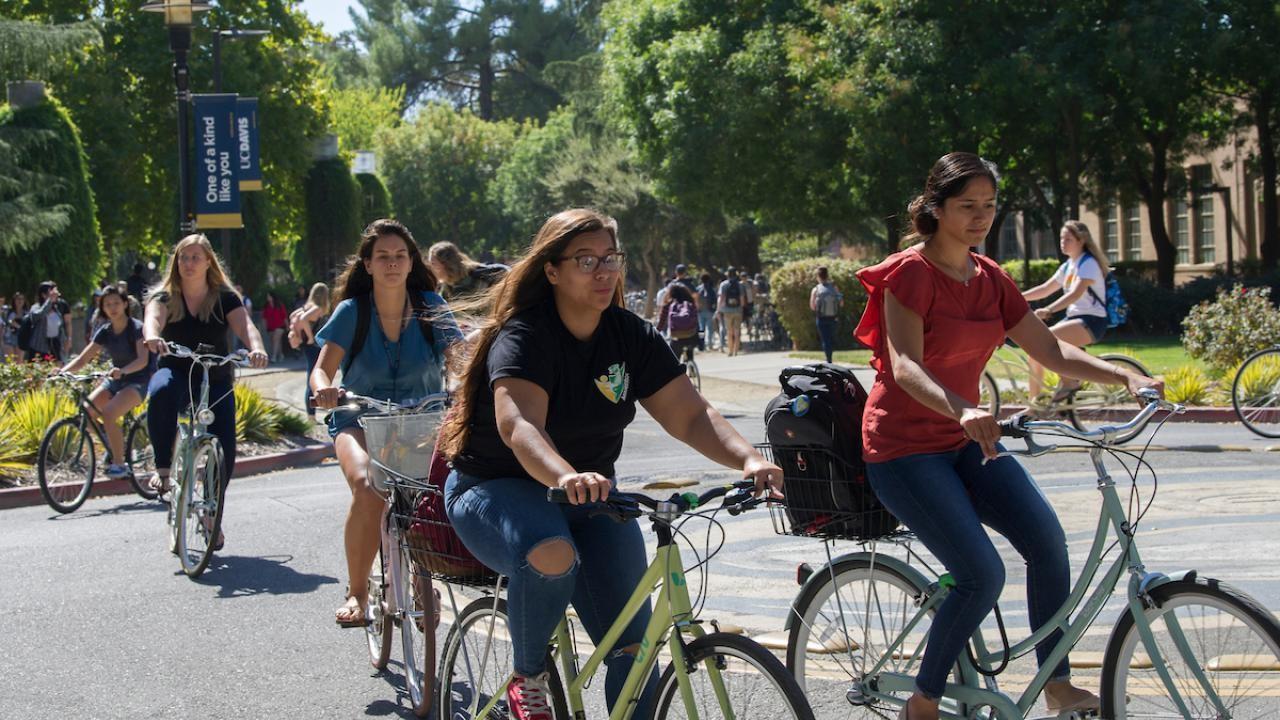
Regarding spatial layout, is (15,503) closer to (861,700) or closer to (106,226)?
(861,700)

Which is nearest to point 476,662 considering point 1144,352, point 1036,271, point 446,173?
point 1144,352

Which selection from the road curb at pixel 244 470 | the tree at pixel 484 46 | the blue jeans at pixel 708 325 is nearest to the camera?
the road curb at pixel 244 470

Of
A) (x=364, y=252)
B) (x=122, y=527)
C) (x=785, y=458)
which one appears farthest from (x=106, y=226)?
(x=785, y=458)

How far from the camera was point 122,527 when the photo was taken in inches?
405

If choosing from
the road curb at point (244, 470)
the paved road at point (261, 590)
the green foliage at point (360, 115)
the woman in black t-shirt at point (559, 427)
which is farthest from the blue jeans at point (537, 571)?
the green foliage at point (360, 115)

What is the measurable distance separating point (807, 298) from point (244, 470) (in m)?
17.7

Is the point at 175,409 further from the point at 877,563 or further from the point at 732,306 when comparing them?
the point at 732,306

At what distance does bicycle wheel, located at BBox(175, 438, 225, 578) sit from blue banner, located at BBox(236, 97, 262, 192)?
12.4 metres

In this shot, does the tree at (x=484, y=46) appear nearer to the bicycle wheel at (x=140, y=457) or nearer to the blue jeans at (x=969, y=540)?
the bicycle wheel at (x=140, y=457)

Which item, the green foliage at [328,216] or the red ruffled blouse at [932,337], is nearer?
the red ruffled blouse at [932,337]

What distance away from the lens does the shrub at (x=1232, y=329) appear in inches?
621

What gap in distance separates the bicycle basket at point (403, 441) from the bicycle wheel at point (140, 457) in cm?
650

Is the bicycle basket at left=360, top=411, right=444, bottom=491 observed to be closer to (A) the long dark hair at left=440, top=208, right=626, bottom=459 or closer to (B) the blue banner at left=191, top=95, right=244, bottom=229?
(A) the long dark hair at left=440, top=208, right=626, bottom=459

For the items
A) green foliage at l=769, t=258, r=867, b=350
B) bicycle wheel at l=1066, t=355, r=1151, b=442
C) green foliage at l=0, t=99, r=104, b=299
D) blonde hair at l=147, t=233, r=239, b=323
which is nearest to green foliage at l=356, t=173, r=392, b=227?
green foliage at l=0, t=99, r=104, b=299
